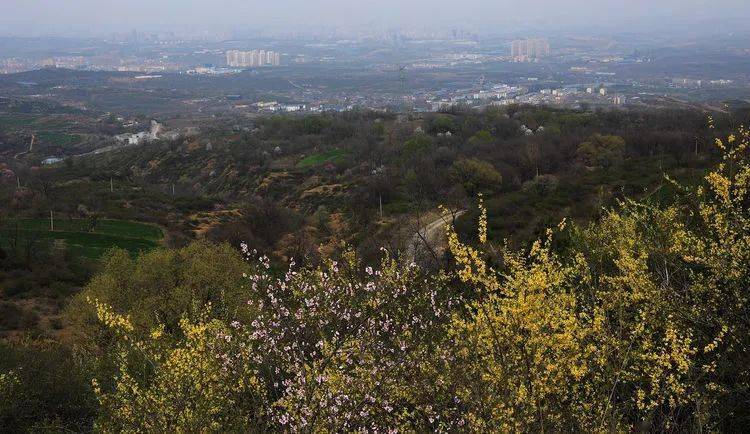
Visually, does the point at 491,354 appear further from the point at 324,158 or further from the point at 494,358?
the point at 324,158

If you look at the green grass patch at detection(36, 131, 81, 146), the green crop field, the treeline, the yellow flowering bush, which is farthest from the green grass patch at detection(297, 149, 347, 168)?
the yellow flowering bush

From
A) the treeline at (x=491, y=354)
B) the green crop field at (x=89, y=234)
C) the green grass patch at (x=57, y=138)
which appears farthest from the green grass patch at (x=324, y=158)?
the treeline at (x=491, y=354)

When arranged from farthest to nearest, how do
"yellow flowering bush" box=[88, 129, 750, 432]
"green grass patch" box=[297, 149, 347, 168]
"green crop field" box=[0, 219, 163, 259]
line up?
1. "green grass patch" box=[297, 149, 347, 168]
2. "green crop field" box=[0, 219, 163, 259]
3. "yellow flowering bush" box=[88, 129, 750, 432]

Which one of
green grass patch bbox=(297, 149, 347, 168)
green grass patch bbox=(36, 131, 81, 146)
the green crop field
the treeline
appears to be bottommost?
the green crop field

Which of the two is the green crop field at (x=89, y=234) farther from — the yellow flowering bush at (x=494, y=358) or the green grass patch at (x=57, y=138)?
the green grass patch at (x=57, y=138)

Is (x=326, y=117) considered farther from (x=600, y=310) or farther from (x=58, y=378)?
(x=600, y=310)

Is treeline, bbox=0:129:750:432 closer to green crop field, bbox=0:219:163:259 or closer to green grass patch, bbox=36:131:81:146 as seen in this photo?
green crop field, bbox=0:219:163:259

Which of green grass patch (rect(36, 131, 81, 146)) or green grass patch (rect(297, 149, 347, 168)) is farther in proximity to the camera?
green grass patch (rect(36, 131, 81, 146))

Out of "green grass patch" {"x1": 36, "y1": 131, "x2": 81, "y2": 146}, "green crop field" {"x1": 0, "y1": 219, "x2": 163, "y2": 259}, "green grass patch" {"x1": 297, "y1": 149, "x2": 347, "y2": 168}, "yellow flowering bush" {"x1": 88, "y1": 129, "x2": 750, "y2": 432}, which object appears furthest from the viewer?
"green grass patch" {"x1": 36, "y1": 131, "x2": 81, "y2": 146}
